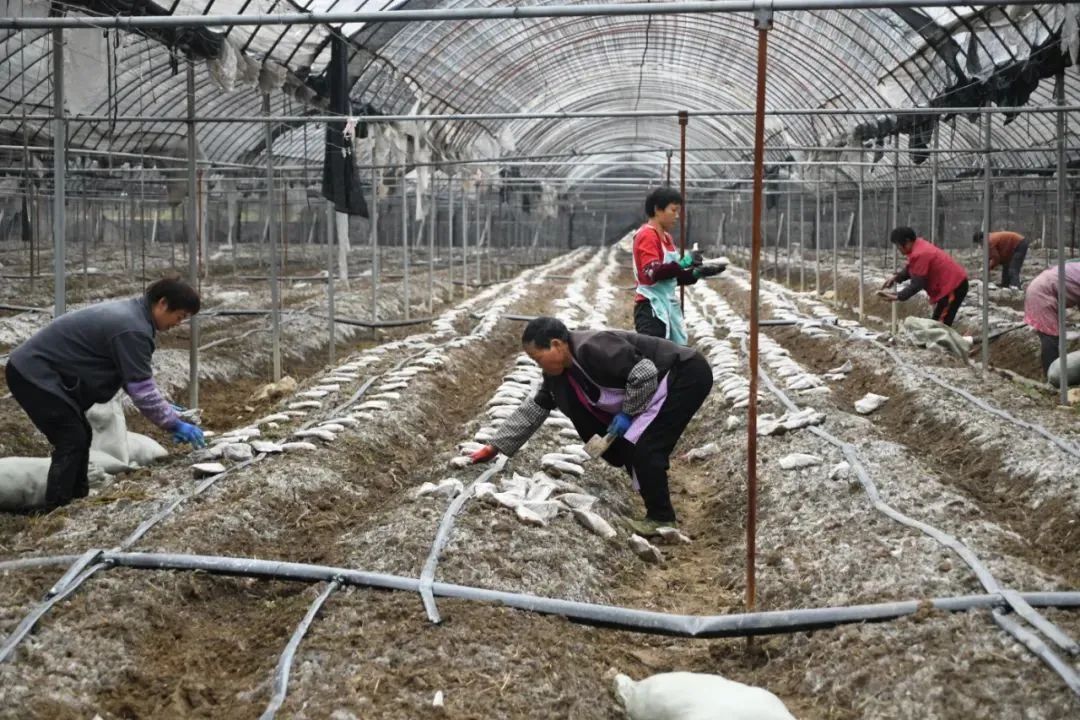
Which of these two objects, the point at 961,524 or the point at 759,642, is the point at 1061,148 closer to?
the point at 961,524

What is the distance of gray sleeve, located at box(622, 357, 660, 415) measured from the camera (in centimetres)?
572

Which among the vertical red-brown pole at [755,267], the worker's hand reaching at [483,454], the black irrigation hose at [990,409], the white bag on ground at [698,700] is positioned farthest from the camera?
the black irrigation hose at [990,409]

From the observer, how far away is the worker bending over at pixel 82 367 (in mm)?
5879

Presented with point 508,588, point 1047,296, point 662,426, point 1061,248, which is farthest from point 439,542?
point 1047,296

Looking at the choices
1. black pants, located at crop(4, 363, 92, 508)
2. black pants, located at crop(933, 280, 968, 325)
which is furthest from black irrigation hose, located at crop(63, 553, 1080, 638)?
black pants, located at crop(933, 280, 968, 325)

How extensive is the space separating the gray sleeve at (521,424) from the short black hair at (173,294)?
1.76 m

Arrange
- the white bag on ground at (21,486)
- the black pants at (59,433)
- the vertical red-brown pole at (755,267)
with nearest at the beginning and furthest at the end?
1. the vertical red-brown pole at (755,267)
2. the black pants at (59,433)
3. the white bag on ground at (21,486)

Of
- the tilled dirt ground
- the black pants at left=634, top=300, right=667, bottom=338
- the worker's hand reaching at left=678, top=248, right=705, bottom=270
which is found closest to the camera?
the tilled dirt ground

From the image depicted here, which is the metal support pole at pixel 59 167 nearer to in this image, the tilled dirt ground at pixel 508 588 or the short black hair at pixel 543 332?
the tilled dirt ground at pixel 508 588

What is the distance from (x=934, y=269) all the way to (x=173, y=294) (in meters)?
8.36

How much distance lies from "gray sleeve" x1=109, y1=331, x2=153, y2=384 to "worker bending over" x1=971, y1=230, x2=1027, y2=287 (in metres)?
12.2

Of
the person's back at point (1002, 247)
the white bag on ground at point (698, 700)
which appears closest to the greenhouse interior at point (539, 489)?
the white bag on ground at point (698, 700)

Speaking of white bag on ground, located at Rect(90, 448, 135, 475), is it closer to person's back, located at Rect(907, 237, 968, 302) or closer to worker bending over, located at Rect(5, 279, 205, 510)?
worker bending over, located at Rect(5, 279, 205, 510)

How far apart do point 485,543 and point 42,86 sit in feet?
45.8
